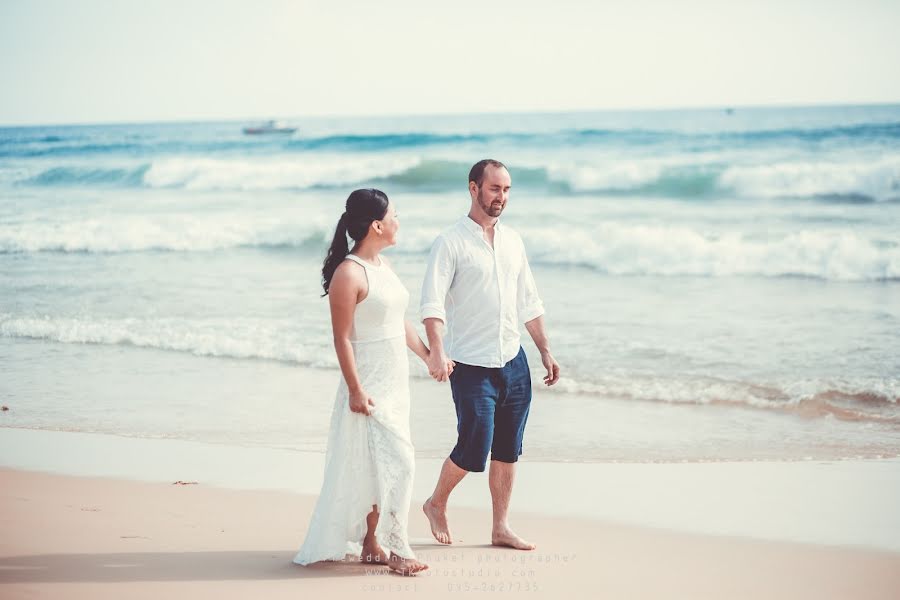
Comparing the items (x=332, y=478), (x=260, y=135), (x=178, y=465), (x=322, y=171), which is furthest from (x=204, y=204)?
(x=260, y=135)

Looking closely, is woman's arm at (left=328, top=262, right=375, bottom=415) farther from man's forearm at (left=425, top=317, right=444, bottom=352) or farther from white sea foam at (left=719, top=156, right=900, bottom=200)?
white sea foam at (left=719, top=156, right=900, bottom=200)

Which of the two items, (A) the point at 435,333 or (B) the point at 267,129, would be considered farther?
(B) the point at 267,129

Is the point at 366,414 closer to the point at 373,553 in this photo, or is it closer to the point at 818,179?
the point at 373,553

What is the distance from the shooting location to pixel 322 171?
29.3 m

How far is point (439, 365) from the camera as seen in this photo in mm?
4004

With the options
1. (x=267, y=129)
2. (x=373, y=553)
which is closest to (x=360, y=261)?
(x=373, y=553)

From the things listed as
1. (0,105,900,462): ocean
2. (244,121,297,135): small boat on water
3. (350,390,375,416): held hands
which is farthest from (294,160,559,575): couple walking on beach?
(244,121,297,135): small boat on water

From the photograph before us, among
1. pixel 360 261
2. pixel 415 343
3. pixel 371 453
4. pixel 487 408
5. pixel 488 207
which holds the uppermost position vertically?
pixel 488 207

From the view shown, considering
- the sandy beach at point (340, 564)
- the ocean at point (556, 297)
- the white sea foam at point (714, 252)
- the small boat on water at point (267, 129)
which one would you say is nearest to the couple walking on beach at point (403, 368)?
the sandy beach at point (340, 564)

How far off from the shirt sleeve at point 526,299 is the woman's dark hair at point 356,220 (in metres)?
0.90

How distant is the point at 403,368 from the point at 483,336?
0.50 meters

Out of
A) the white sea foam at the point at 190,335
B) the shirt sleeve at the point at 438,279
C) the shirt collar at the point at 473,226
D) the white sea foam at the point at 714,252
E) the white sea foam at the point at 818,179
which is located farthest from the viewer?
the white sea foam at the point at 818,179

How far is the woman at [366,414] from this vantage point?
377 cm

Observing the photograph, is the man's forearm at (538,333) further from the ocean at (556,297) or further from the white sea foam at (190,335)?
the white sea foam at (190,335)
